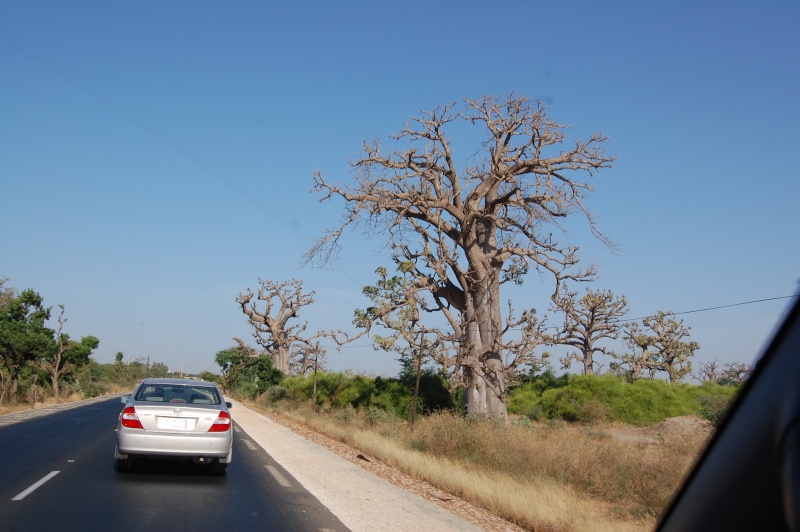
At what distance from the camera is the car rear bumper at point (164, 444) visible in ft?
39.8

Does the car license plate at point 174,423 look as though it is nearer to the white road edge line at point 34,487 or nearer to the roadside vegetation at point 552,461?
the white road edge line at point 34,487

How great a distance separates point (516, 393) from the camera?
40.2 m

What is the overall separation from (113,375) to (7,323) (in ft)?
225

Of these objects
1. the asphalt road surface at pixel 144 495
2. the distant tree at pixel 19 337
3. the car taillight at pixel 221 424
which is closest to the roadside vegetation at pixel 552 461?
the asphalt road surface at pixel 144 495

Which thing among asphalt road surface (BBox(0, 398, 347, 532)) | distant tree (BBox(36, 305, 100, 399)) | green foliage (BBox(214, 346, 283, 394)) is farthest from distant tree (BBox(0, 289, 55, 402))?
asphalt road surface (BBox(0, 398, 347, 532))

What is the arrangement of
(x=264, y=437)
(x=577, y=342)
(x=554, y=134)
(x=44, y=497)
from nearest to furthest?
(x=44, y=497) → (x=264, y=437) → (x=554, y=134) → (x=577, y=342)

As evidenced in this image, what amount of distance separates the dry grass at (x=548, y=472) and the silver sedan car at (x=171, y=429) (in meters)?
4.22

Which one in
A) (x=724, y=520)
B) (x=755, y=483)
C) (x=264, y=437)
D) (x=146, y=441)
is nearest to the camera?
(x=755, y=483)

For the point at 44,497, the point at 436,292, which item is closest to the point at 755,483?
the point at 44,497

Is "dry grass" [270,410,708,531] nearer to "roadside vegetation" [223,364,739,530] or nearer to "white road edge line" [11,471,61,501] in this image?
"roadside vegetation" [223,364,739,530]

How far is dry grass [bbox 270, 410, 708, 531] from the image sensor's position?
35.0 feet

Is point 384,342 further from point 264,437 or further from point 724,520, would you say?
point 724,520

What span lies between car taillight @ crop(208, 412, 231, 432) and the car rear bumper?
12cm

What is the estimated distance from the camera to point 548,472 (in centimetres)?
1478
